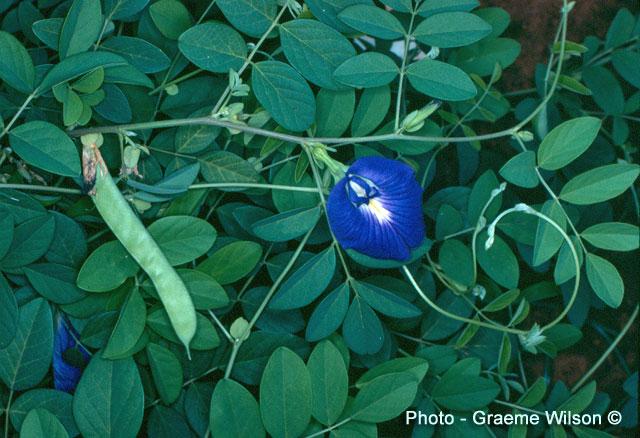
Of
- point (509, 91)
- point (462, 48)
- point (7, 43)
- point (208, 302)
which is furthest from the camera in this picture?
point (509, 91)

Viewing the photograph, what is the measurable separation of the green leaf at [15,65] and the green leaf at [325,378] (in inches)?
21.2

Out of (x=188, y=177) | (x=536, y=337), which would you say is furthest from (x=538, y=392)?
(x=188, y=177)

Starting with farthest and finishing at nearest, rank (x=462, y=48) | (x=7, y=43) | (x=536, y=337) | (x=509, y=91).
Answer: (x=509, y=91) < (x=462, y=48) < (x=536, y=337) < (x=7, y=43)

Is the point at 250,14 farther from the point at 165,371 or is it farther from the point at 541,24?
the point at 541,24

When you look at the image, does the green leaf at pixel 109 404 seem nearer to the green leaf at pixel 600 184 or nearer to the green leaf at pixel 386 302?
the green leaf at pixel 386 302

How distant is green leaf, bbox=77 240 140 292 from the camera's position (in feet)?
3.58

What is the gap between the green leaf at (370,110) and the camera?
1.23 meters

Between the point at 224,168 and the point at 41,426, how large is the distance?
45 cm

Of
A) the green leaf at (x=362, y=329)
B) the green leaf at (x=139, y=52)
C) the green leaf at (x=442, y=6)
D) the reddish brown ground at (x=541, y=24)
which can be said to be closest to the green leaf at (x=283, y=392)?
the green leaf at (x=362, y=329)

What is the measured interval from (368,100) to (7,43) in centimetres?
52

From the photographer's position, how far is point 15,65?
104cm

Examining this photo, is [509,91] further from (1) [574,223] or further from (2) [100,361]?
(2) [100,361]

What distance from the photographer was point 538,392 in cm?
128

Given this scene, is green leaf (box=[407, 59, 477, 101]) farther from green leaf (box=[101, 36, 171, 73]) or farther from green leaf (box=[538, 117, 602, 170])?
green leaf (box=[101, 36, 171, 73])
